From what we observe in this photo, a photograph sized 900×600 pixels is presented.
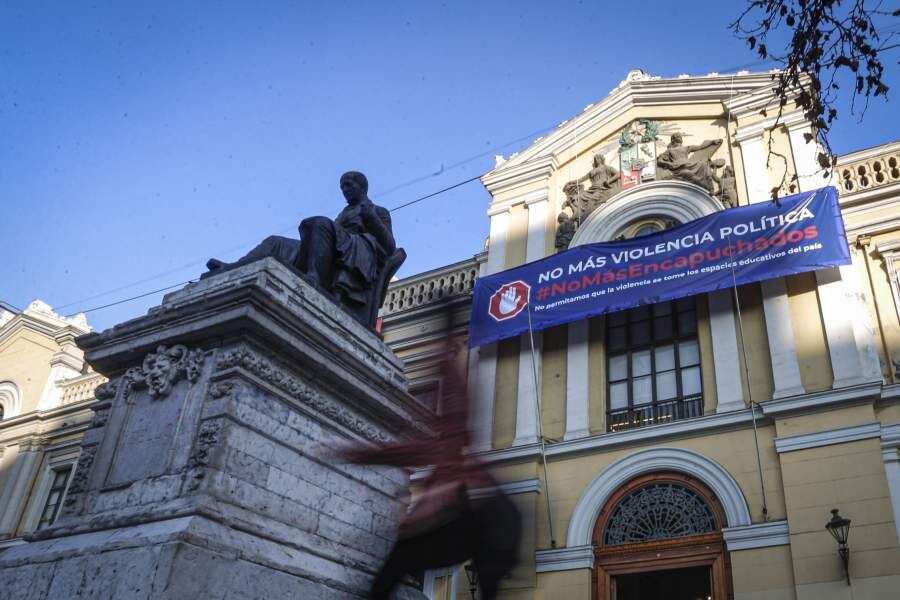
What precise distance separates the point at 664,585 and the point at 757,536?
3.14 metres

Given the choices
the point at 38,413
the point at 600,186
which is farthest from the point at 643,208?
the point at 38,413

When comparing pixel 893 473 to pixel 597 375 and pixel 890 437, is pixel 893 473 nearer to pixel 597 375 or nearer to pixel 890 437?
pixel 890 437

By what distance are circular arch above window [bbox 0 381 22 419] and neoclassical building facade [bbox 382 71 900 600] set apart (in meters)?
13.1

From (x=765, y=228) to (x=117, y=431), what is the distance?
9.51m

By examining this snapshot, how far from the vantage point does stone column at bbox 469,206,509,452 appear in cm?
1352

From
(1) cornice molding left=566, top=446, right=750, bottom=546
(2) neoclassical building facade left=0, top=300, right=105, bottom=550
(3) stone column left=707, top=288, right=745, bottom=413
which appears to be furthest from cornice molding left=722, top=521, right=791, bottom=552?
(2) neoclassical building facade left=0, top=300, right=105, bottom=550

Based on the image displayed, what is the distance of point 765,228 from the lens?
40.3ft

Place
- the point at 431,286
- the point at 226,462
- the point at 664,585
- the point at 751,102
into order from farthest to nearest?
the point at 431,286, the point at 751,102, the point at 664,585, the point at 226,462

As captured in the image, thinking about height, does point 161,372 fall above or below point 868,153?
below

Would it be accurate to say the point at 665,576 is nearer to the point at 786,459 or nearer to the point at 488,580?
the point at 786,459

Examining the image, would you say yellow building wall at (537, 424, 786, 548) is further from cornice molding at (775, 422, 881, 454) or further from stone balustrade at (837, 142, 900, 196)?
stone balustrade at (837, 142, 900, 196)

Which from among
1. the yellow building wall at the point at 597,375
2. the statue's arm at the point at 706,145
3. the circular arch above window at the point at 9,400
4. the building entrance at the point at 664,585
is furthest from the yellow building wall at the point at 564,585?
the circular arch above window at the point at 9,400

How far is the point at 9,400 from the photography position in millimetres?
22938

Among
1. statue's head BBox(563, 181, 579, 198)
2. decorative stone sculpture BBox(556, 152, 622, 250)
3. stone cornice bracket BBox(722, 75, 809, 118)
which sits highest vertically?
stone cornice bracket BBox(722, 75, 809, 118)
